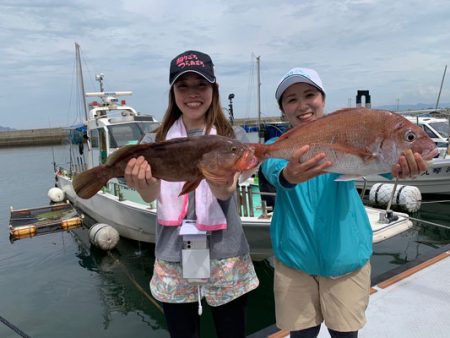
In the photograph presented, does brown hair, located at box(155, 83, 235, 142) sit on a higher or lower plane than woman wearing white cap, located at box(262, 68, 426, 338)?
higher

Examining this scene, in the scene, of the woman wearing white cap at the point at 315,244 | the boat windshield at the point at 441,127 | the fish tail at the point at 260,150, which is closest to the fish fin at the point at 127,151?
the fish tail at the point at 260,150

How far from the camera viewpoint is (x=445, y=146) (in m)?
13.6

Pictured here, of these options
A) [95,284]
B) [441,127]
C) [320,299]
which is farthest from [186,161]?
[441,127]

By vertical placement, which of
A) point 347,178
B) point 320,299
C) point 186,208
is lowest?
point 320,299

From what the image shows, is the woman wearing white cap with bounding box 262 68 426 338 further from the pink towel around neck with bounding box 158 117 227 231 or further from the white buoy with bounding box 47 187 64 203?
the white buoy with bounding box 47 187 64 203

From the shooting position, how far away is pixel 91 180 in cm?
218

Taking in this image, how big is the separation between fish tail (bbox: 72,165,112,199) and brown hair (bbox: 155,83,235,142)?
47 centimetres

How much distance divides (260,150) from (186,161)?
0.44 metres

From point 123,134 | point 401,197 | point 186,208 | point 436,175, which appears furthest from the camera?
point 436,175

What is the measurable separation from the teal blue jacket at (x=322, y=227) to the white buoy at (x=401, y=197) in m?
10.5

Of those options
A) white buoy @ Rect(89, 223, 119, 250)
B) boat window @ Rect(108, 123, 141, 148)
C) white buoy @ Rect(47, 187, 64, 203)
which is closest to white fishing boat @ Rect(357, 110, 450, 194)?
boat window @ Rect(108, 123, 141, 148)

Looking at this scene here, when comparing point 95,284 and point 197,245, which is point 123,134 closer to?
point 95,284

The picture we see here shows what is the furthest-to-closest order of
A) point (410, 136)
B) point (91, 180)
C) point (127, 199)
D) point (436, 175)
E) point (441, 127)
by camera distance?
point (441, 127), point (436, 175), point (127, 199), point (91, 180), point (410, 136)

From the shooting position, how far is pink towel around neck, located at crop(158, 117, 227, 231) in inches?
88.2
